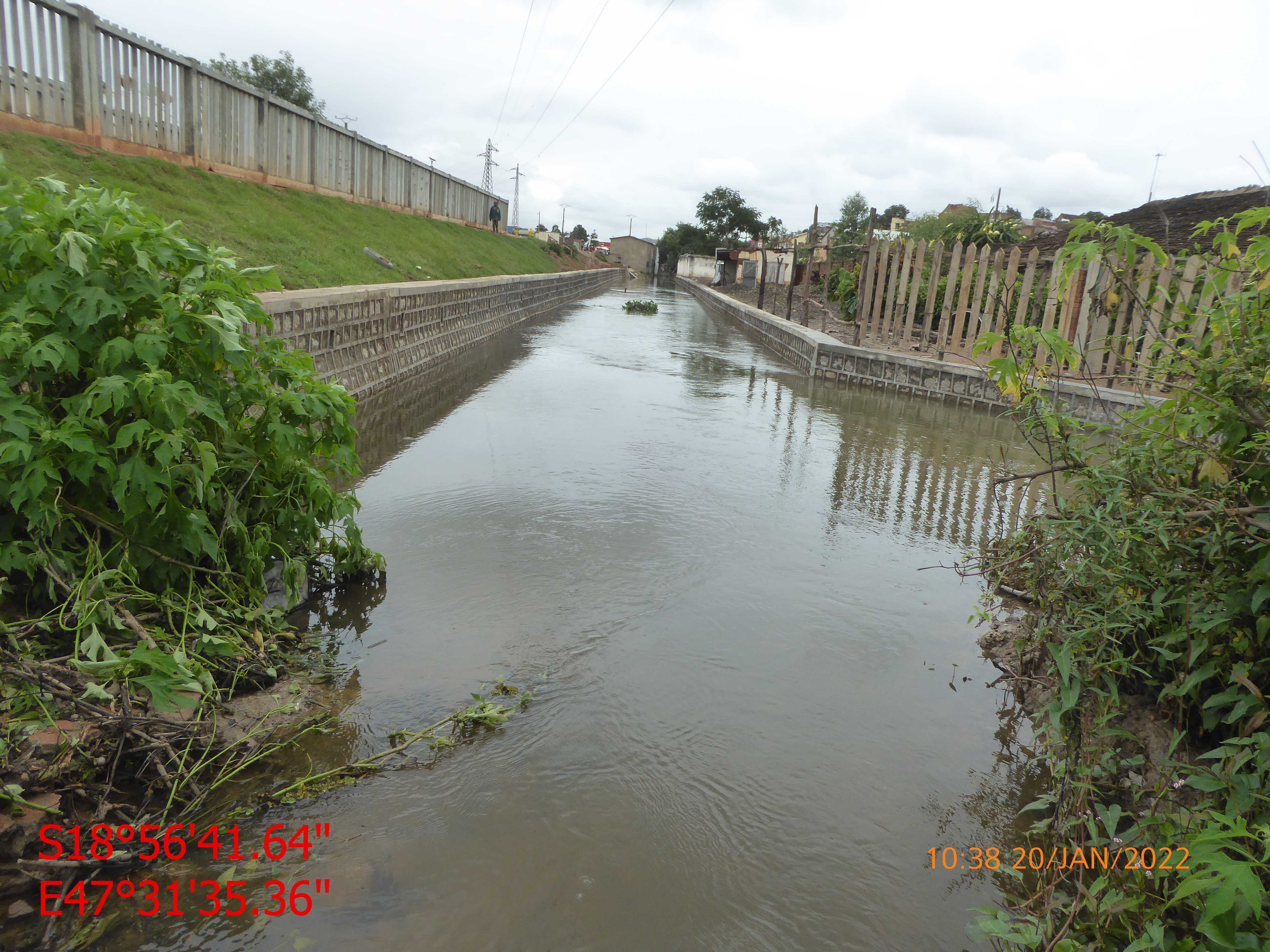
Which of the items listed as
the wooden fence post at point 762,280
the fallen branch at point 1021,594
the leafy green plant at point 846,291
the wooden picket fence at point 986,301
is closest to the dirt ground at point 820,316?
the wooden picket fence at point 986,301

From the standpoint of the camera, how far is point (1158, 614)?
2.70 metres

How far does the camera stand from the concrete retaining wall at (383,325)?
328 inches

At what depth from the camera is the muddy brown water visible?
2619 millimetres

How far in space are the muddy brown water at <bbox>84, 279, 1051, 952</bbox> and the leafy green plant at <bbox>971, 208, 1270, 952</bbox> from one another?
50cm

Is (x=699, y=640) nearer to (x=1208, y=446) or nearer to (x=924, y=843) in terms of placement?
(x=924, y=843)

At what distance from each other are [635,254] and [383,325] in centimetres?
9558

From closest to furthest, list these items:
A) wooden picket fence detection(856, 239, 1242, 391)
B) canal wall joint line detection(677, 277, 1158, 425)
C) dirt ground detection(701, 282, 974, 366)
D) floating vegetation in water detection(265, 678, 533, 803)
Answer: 1. floating vegetation in water detection(265, 678, 533, 803)
2. wooden picket fence detection(856, 239, 1242, 391)
3. canal wall joint line detection(677, 277, 1158, 425)
4. dirt ground detection(701, 282, 974, 366)

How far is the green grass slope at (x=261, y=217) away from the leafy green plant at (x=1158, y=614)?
4993 millimetres

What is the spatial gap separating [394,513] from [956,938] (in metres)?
4.71

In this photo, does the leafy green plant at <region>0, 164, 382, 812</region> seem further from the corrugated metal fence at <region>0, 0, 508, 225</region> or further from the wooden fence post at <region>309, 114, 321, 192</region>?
the wooden fence post at <region>309, 114, 321, 192</region>

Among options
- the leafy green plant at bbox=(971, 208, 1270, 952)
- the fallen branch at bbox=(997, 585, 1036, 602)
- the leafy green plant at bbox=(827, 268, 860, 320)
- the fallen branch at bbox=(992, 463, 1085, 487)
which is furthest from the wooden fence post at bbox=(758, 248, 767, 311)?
the leafy green plant at bbox=(971, 208, 1270, 952)

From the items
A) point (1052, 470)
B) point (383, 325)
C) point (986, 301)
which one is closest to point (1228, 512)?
point (1052, 470)

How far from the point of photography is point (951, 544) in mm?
6246
